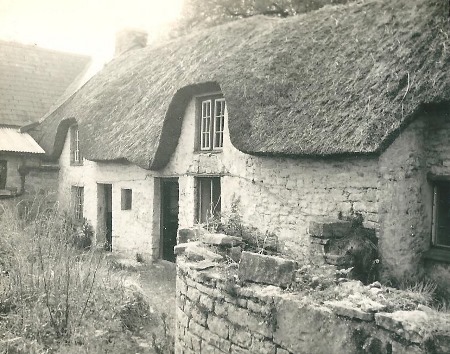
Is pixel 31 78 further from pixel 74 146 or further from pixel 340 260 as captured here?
pixel 340 260

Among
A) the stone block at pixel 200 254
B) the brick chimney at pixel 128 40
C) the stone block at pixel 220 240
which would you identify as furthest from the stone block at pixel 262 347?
the brick chimney at pixel 128 40

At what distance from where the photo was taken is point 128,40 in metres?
16.0

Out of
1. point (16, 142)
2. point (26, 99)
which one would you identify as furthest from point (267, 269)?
point (26, 99)

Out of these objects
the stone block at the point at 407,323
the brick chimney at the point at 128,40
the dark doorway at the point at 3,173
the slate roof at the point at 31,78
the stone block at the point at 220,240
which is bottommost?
the stone block at the point at 407,323

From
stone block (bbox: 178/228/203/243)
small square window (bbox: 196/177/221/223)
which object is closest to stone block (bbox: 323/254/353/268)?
stone block (bbox: 178/228/203/243)

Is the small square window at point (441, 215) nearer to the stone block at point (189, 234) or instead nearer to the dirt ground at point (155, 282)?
the stone block at point (189, 234)

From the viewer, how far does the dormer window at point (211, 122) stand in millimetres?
8796

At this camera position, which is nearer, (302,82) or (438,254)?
(438,254)

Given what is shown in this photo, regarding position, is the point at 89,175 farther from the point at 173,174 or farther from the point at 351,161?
the point at 351,161

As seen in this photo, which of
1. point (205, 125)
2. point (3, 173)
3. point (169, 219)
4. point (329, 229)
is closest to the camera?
point (329, 229)

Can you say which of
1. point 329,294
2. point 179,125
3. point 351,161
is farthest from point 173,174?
point 329,294

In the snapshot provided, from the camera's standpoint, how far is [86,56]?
19.2m

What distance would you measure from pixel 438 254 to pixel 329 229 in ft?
5.09

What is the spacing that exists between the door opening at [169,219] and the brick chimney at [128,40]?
7503 mm
